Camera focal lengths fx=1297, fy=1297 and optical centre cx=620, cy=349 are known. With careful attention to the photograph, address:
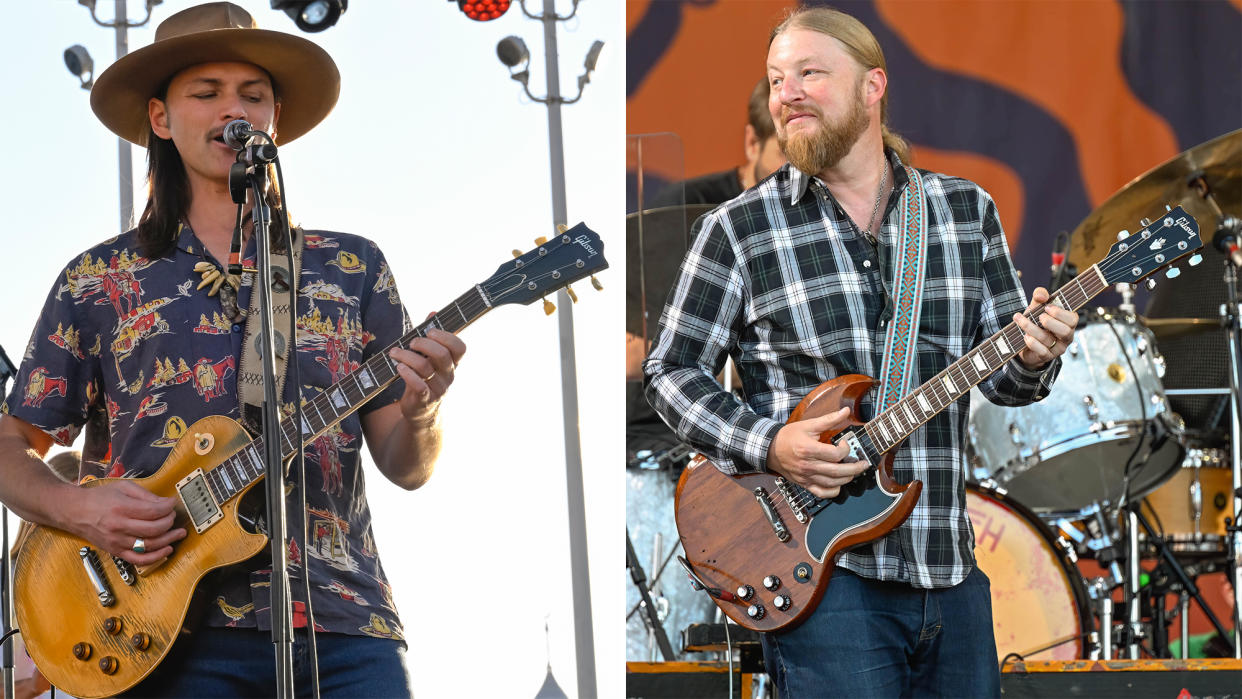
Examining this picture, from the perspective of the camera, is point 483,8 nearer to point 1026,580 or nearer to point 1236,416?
point 1026,580

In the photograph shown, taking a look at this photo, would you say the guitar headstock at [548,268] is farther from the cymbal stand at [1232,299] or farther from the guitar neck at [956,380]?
the cymbal stand at [1232,299]

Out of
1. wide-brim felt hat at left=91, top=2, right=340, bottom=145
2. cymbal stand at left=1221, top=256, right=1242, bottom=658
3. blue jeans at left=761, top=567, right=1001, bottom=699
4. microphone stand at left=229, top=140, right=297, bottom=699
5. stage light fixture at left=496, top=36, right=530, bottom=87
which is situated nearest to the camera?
microphone stand at left=229, top=140, right=297, bottom=699

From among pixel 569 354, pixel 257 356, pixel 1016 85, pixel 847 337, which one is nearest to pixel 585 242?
pixel 569 354

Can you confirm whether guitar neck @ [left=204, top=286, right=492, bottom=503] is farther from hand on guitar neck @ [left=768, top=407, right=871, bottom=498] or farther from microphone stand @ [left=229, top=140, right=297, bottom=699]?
hand on guitar neck @ [left=768, top=407, right=871, bottom=498]

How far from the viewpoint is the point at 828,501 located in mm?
2496

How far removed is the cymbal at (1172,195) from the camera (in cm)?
418

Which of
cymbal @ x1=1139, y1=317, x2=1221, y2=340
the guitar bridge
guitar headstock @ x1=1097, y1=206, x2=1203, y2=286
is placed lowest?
the guitar bridge

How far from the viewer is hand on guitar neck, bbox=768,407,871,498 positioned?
243 cm

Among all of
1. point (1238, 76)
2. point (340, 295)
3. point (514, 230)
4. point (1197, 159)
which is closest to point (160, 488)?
point (340, 295)

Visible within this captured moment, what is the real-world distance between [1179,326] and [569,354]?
9.27 feet

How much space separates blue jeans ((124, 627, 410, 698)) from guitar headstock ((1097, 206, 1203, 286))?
1595 millimetres

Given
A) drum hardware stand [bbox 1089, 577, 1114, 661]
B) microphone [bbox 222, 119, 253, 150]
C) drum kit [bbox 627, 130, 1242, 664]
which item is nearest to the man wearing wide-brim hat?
microphone [bbox 222, 119, 253, 150]

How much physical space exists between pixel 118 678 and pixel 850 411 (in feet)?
4.82

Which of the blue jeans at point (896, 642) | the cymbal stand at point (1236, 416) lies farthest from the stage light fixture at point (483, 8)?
the cymbal stand at point (1236, 416)
